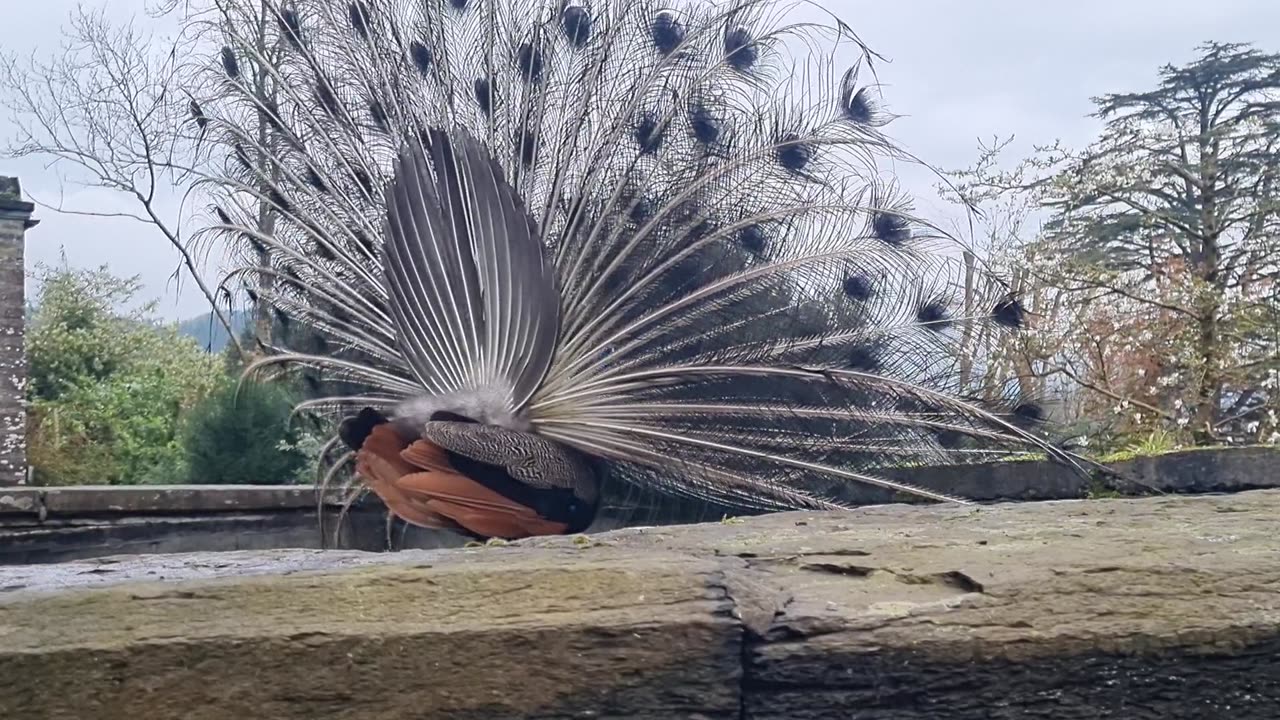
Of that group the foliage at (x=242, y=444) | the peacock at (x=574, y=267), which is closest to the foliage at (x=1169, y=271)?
the peacock at (x=574, y=267)

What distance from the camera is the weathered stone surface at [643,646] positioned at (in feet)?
5.38

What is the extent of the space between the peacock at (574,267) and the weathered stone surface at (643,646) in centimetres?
373

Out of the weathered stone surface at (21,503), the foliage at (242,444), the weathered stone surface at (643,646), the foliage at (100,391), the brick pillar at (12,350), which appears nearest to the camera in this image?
the weathered stone surface at (643,646)

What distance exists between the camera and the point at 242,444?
9.13 metres

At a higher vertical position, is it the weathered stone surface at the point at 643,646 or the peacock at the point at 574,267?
the peacock at the point at 574,267

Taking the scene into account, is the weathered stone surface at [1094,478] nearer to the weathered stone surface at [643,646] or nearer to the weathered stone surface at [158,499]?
the weathered stone surface at [158,499]

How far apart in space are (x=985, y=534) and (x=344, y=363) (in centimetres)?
532

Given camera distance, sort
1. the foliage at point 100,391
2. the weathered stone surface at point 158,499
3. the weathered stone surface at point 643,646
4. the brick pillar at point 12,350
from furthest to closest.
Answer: the foliage at point 100,391, the brick pillar at point 12,350, the weathered stone surface at point 158,499, the weathered stone surface at point 643,646

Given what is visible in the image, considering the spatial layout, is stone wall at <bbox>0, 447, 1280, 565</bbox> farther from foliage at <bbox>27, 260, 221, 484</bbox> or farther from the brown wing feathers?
foliage at <bbox>27, 260, 221, 484</bbox>

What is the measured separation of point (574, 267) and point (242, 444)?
363 centimetres

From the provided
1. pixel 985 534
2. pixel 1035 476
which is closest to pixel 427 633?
pixel 985 534

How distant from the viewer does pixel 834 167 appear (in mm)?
6754

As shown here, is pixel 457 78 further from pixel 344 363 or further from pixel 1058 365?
pixel 1058 365

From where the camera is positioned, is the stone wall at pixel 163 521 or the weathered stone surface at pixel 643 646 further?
the stone wall at pixel 163 521
